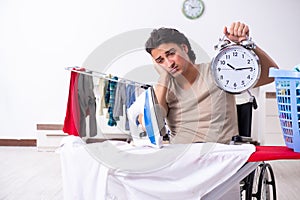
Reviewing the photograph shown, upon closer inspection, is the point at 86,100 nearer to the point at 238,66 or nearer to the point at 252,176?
the point at 252,176

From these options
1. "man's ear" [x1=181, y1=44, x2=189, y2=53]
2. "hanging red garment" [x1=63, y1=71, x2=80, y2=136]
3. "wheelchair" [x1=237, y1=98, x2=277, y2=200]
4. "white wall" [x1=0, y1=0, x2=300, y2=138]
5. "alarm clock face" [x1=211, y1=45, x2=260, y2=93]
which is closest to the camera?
"alarm clock face" [x1=211, y1=45, x2=260, y2=93]

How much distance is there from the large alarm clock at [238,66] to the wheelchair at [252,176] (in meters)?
0.14

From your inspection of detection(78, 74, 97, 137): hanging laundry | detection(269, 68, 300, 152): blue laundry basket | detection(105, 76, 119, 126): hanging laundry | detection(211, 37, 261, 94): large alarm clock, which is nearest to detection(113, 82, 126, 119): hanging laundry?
detection(105, 76, 119, 126): hanging laundry

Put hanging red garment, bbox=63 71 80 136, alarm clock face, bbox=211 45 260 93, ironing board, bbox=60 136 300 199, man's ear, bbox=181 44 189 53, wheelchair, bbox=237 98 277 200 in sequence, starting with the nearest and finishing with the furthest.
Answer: ironing board, bbox=60 136 300 199 < alarm clock face, bbox=211 45 260 93 < wheelchair, bbox=237 98 277 200 < man's ear, bbox=181 44 189 53 < hanging red garment, bbox=63 71 80 136

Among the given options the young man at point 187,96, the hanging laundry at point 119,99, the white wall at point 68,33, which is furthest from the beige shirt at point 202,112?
the white wall at point 68,33

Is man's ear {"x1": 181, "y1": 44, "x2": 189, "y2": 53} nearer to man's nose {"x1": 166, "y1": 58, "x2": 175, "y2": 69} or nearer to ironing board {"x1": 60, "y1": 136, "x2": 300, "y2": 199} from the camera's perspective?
man's nose {"x1": 166, "y1": 58, "x2": 175, "y2": 69}

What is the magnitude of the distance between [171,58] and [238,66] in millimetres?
372

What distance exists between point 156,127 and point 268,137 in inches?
133

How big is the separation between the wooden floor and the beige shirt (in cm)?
152

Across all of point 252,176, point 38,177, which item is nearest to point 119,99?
point 38,177

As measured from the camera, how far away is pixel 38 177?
11.2 ft

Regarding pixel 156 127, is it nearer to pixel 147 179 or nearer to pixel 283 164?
pixel 147 179

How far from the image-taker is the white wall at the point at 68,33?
493 cm

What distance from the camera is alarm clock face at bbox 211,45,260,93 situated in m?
1.23
